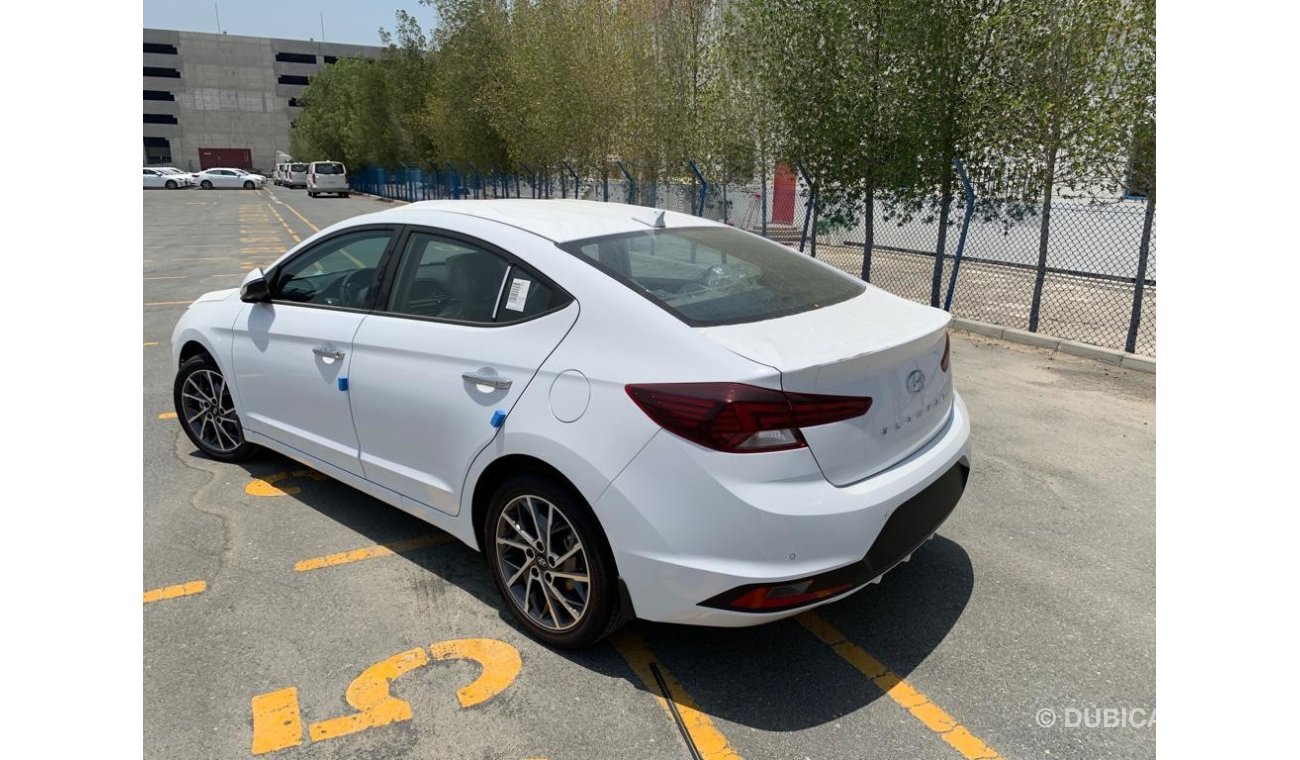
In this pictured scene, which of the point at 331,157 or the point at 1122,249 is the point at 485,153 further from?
the point at 331,157

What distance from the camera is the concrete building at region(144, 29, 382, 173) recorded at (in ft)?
294

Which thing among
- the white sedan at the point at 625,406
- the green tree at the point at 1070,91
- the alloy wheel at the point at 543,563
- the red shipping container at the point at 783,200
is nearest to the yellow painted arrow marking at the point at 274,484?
the white sedan at the point at 625,406

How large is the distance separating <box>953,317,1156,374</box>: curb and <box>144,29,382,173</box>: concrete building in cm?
9958

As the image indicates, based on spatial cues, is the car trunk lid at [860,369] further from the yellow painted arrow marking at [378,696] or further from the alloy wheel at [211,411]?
the alloy wheel at [211,411]

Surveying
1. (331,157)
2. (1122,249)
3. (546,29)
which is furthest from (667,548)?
(331,157)

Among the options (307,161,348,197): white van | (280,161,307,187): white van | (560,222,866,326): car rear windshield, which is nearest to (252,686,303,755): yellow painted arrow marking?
(560,222,866,326): car rear windshield

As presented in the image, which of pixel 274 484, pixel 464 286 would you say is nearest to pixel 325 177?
pixel 274 484

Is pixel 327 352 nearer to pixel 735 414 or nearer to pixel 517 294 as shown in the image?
pixel 517 294

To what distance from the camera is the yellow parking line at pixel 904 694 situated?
2.49 meters

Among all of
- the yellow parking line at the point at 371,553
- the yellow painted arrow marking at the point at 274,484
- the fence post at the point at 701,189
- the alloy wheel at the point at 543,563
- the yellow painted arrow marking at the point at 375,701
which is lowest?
the yellow painted arrow marking at the point at 375,701

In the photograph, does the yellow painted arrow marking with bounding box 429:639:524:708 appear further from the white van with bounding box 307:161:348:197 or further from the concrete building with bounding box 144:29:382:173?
the concrete building with bounding box 144:29:382:173

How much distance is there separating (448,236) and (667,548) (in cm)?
173

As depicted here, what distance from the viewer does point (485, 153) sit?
2970cm

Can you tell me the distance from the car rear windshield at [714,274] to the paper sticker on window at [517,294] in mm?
213
